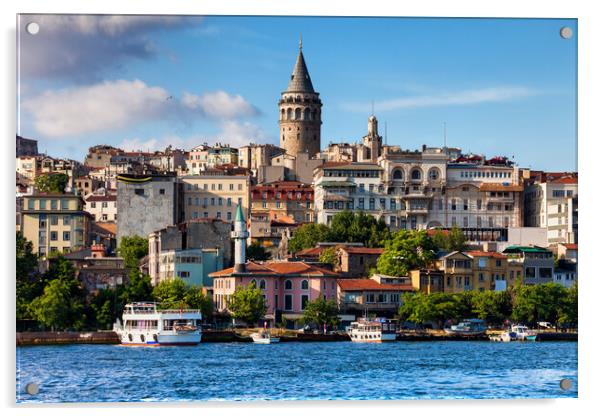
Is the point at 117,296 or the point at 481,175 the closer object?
the point at 117,296

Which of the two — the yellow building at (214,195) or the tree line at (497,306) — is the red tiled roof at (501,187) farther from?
the tree line at (497,306)

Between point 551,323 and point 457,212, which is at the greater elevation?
point 457,212

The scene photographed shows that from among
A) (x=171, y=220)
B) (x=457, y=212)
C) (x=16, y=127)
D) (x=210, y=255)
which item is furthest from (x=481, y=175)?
(x=16, y=127)

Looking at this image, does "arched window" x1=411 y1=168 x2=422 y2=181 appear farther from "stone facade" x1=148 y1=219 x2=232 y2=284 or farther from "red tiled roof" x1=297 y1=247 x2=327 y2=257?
"stone facade" x1=148 y1=219 x2=232 y2=284

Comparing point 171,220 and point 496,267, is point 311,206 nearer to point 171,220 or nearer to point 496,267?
point 171,220

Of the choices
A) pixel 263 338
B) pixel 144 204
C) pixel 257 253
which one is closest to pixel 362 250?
pixel 257 253

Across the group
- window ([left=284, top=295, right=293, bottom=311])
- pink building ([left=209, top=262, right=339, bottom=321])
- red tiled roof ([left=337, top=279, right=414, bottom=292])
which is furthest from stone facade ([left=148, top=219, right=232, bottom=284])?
red tiled roof ([left=337, top=279, right=414, bottom=292])

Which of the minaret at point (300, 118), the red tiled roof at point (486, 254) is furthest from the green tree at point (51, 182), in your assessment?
the red tiled roof at point (486, 254)

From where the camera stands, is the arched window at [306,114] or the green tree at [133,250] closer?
the green tree at [133,250]
